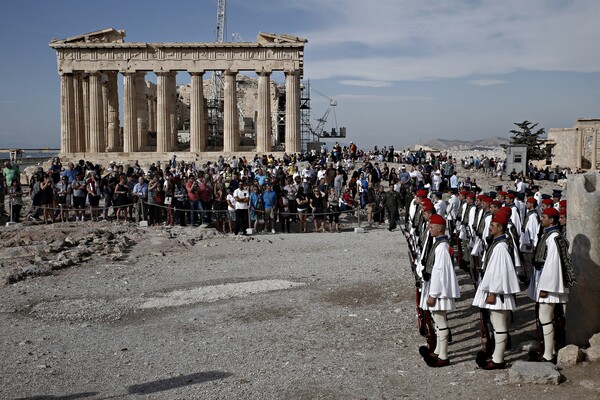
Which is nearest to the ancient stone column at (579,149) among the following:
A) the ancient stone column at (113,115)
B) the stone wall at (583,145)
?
the stone wall at (583,145)

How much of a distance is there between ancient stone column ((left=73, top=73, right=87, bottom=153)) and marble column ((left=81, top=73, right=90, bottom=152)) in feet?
0.43

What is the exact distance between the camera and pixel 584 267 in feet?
26.1

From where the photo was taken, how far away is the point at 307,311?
408 inches

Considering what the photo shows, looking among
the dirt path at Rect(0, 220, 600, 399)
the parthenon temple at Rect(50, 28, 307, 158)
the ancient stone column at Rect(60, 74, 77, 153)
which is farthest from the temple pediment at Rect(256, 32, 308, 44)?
the dirt path at Rect(0, 220, 600, 399)

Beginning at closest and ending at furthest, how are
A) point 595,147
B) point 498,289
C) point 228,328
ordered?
point 498,289
point 228,328
point 595,147

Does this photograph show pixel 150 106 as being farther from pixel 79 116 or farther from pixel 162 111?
pixel 162 111

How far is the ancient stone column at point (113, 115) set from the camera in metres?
45.1

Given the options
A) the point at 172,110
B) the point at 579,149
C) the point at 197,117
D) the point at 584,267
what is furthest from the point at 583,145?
the point at 584,267

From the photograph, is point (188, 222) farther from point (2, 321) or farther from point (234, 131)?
point (234, 131)

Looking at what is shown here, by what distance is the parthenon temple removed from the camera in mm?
40031

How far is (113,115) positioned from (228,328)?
130 ft

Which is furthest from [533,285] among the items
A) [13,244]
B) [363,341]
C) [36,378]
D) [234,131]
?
[234,131]

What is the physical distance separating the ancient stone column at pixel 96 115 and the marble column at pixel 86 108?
4.41 feet

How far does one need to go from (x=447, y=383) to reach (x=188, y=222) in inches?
588
